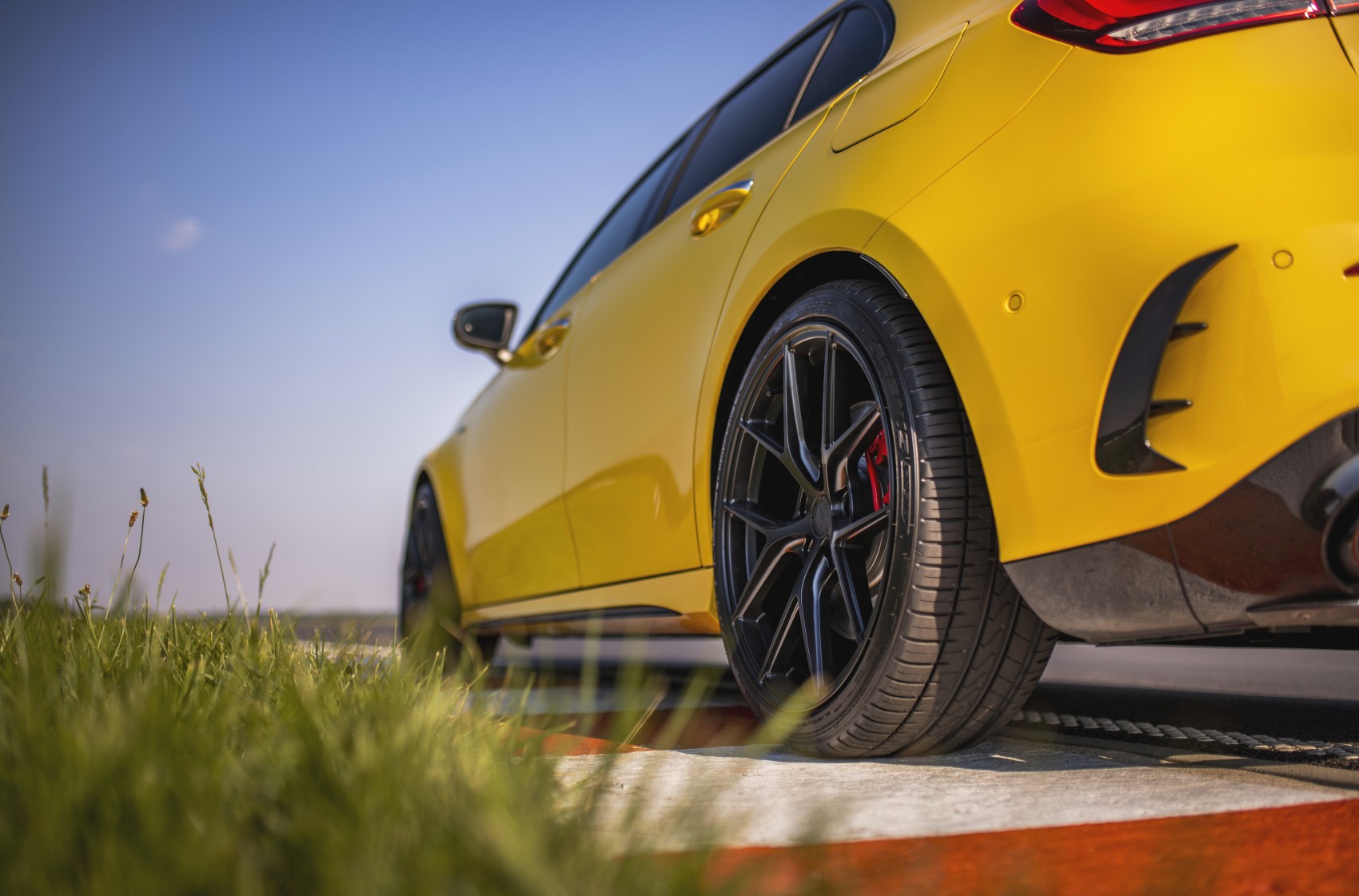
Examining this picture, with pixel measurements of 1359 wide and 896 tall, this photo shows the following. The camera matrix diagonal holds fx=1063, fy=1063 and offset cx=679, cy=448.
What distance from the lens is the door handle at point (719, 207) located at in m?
2.49

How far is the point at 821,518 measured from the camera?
2039mm

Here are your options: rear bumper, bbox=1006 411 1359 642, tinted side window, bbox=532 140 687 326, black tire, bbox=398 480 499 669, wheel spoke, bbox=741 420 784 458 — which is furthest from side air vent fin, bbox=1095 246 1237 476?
black tire, bbox=398 480 499 669

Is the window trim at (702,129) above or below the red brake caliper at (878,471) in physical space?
above

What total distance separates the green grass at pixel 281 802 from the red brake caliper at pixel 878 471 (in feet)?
2.72

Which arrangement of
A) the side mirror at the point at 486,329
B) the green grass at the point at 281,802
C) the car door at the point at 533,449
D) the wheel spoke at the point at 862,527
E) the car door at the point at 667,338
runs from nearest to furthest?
the green grass at the point at 281,802
the wheel spoke at the point at 862,527
the car door at the point at 667,338
the car door at the point at 533,449
the side mirror at the point at 486,329

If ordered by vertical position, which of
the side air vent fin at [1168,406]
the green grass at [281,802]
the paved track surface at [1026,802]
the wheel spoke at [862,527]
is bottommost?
the paved track surface at [1026,802]

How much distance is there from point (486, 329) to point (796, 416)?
2503 mm

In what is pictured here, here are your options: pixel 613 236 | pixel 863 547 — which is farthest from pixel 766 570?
pixel 613 236

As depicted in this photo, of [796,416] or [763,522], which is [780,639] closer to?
[763,522]

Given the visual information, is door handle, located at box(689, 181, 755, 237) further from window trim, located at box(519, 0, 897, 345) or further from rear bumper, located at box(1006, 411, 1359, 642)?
rear bumper, located at box(1006, 411, 1359, 642)

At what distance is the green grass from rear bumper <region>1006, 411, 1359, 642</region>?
0.81m

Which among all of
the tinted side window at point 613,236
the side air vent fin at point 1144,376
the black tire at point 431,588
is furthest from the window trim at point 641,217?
the side air vent fin at point 1144,376

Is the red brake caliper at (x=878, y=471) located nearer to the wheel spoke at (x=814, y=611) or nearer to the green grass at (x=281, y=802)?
the wheel spoke at (x=814, y=611)

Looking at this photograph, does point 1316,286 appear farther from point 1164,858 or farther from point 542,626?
point 542,626
